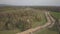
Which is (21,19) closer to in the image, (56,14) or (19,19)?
(19,19)

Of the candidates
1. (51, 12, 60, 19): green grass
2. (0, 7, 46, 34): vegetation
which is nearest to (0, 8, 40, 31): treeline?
(0, 7, 46, 34): vegetation

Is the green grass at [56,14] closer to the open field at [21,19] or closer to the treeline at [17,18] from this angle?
the open field at [21,19]

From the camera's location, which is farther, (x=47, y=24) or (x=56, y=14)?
(x=56, y=14)

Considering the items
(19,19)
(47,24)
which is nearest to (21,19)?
(19,19)

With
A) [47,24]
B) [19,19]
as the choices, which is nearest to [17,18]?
[19,19]

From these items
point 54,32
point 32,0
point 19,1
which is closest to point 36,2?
point 32,0

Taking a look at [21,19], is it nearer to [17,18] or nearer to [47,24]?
[17,18]

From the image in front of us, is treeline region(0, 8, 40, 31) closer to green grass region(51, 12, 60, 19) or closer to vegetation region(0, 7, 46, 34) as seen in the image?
vegetation region(0, 7, 46, 34)

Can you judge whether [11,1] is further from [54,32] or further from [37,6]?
[54,32]

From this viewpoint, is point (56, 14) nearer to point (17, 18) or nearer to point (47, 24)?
point (47, 24)

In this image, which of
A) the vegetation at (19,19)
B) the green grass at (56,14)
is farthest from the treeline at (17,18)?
the green grass at (56,14)

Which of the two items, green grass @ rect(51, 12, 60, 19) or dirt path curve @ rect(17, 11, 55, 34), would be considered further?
green grass @ rect(51, 12, 60, 19)
